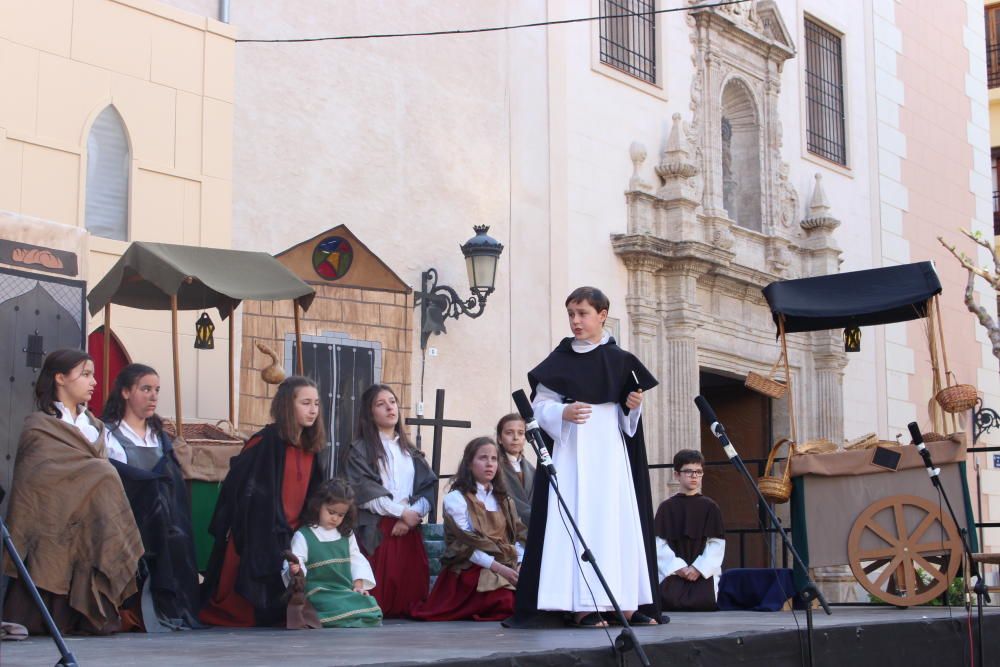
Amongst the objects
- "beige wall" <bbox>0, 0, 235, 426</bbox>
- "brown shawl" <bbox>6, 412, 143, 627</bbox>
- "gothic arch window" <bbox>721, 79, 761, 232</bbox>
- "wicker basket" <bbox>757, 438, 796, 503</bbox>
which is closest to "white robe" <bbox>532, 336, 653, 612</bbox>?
"brown shawl" <bbox>6, 412, 143, 627</bbox>

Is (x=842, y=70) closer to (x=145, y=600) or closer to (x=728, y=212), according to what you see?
(x=728, y=212)

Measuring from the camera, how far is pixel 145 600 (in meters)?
7.13

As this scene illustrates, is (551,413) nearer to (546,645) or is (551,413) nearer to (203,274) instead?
(546,645)

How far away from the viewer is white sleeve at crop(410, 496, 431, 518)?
337 inches

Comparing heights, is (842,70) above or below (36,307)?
→ above

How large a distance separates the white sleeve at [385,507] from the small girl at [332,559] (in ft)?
2.61

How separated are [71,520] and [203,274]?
7.85 ft

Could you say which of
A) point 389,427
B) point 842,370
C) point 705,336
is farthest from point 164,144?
point 842,370

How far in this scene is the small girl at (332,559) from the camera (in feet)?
24.2

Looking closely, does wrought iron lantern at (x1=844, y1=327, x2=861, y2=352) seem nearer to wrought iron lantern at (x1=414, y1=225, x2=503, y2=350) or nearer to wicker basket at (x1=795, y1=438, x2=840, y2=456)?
wicker basket at (x1=795, y1=438, x2=840, y2=456)

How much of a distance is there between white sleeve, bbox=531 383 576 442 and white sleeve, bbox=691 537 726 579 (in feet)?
10.8

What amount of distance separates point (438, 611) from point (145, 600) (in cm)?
202

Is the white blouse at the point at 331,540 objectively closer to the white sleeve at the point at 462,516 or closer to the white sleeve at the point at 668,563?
the white sleeve at the point at 462,516

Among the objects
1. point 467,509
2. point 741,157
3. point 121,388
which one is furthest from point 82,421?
point 741,157
